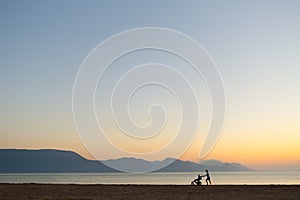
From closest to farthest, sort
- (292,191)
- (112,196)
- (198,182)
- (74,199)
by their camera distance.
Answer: (74,199) < (112,196) < (292,191) < (198,182)

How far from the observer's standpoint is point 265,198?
82.2 feet

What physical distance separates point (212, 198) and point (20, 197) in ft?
35.0

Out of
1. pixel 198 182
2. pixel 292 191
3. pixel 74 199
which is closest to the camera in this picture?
pixel 74 199

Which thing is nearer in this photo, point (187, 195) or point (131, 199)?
point (131, 199)

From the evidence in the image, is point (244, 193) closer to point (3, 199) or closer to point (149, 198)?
point (149, 198)

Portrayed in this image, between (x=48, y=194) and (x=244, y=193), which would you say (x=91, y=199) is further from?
(x=244, y=193)

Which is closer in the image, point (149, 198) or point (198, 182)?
point (149, 198)

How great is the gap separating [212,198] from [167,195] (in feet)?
9.60

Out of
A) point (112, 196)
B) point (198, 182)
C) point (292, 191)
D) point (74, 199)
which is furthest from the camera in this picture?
point (198, 182)

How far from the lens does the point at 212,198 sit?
25703mm

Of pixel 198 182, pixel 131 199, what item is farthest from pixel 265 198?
pixel 198 182

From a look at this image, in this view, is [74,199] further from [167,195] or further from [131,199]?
[167,195]

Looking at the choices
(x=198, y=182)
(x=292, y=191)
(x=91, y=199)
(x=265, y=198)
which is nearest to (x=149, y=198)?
(x=91, y=199)

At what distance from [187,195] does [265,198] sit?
4.73m
